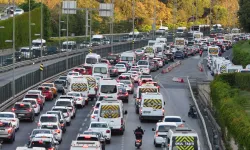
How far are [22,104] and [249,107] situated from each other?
50.4 ft

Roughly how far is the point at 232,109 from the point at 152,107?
11402mm

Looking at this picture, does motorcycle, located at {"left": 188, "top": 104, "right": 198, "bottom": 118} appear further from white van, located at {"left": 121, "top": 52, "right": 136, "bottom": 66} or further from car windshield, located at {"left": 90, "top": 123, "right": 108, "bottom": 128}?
white van, located at {"left": 121, "top": 52, "right": 136, "bottom": 66}

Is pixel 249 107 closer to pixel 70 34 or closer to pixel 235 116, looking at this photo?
pixel 235 116

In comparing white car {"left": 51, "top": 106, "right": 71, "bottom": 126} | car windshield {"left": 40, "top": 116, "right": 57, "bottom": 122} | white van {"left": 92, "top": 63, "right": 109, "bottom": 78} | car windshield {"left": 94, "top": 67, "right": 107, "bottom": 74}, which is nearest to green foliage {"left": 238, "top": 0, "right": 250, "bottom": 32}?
white van {"left": 92, "top": 63, "right": 109, "bottom": 78}

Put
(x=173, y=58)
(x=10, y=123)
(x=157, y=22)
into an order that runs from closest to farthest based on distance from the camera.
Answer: (x=10, y=123) < (x=173, y=58) < (x=157, y=22)

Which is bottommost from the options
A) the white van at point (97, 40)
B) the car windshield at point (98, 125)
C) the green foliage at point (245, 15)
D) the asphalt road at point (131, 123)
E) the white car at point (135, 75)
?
the asphalt road at point (131, 123)

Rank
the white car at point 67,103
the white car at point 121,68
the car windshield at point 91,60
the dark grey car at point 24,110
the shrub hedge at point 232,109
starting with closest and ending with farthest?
the shrub hedge at point 232,109, the dark grey car at point 24,110, the white car at point 67,103, the white car at point 121,68, the car windshield at point 91,60

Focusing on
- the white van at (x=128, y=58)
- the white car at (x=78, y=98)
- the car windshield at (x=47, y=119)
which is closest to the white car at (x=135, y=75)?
the white van at (x=128, y=58)

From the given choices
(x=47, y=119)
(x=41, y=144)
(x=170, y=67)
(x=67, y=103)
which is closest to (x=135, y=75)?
(x=170, y=67)

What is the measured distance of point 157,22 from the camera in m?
200

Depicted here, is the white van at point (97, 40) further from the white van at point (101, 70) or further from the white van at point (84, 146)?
the white van at point (84, 146)

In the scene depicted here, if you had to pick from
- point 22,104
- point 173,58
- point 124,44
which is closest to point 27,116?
point 22,104

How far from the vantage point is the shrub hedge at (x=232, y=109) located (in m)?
42.3

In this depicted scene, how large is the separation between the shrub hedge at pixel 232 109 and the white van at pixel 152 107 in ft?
12.8
